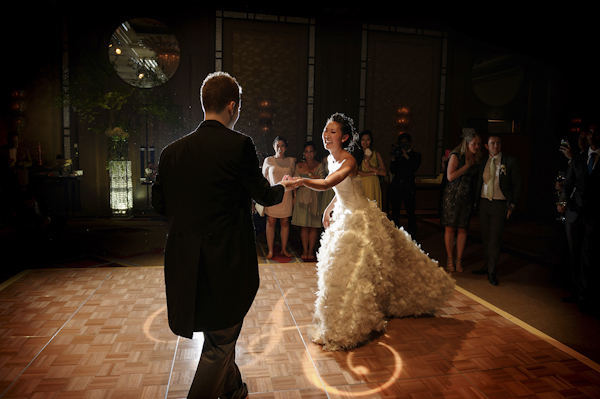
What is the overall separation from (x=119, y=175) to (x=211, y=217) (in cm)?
637

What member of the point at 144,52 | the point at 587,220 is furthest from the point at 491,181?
the point at 144,52

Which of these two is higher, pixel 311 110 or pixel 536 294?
pixel 311 110

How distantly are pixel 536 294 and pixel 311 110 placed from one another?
5.77 metres

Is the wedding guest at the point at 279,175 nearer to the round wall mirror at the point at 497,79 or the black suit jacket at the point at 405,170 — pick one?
the black suit jacket at the point at 405,170

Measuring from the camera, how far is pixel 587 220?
3400 mm

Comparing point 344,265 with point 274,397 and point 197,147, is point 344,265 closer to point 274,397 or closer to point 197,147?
point 274,397

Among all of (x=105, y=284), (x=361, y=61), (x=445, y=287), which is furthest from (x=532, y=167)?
(x=105, y=284)

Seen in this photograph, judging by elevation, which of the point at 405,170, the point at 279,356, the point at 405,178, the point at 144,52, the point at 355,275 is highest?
the point at 144,52

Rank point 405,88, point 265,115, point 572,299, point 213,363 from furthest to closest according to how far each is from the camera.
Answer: point 405,88 → point 265,115 → point 572,299 → point 213,363

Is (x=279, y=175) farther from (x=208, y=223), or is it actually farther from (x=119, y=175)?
(x=119, y=175)

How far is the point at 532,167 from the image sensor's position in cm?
876

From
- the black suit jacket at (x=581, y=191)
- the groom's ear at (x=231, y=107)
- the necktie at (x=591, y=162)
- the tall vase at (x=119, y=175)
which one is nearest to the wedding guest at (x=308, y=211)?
the black suit jacket at (x=581, y=191)

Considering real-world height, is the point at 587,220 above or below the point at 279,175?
below

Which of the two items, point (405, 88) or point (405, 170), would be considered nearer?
point (405, 170)
